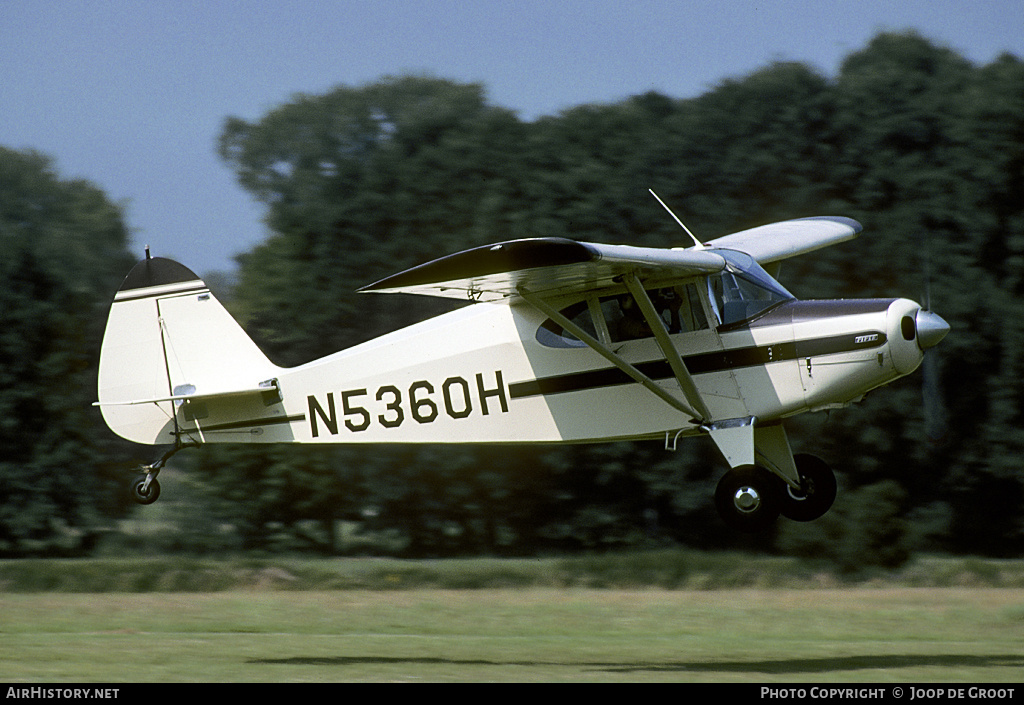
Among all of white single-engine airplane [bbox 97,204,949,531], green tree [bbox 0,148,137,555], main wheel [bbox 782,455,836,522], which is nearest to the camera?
white single-engine airplane [bbox 97,204,949,531]

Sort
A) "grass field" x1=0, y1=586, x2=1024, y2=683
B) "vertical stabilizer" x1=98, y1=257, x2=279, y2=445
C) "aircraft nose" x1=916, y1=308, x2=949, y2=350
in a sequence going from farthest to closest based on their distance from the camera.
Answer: "vertical stabilizer" x1=98, y1=257, x2=279, y2=445 → "grass field" x1=0, y1=586, x2=1024, y2=683 → "aircraft nose" x1=916, y1=308, x2=949, y2=350

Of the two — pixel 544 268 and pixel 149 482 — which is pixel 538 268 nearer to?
pixel 544 268

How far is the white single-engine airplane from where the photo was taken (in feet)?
32.8

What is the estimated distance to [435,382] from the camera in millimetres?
10984

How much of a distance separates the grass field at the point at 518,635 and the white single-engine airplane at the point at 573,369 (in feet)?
6.26

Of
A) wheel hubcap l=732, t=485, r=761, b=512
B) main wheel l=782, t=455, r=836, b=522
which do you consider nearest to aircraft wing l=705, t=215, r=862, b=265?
main wheel l=782, t=455, r=836, b=522

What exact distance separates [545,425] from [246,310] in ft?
47.9

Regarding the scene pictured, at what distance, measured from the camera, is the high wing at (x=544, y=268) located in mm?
8508

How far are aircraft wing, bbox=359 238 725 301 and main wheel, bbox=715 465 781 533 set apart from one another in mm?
1814

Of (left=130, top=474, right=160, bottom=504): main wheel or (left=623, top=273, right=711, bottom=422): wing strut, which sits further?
(left=130, top=474, right=160, bottom=504): main wheel

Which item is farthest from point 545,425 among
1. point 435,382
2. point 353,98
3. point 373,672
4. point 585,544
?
point 353,98

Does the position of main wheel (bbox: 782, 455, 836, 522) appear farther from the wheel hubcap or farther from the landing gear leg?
the landing gear leg

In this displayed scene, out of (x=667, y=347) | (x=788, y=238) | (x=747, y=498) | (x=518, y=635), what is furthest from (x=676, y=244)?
(x=747, y=498)

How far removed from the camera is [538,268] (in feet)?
29.2
